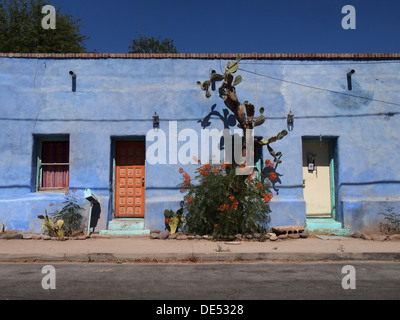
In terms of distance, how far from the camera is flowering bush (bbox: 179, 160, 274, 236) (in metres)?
8.32

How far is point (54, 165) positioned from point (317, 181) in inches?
278

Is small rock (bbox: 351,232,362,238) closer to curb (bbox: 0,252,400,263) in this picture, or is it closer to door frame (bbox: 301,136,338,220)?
door frame (bbox: 301,136,338,220)

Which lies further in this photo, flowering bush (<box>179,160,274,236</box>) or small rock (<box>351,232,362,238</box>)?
small rock (<box>351,232,362,238</box>)

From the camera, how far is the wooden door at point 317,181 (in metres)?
9.88

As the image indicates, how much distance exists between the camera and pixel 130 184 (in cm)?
982

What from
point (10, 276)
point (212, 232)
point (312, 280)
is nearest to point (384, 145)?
point (212, 232)

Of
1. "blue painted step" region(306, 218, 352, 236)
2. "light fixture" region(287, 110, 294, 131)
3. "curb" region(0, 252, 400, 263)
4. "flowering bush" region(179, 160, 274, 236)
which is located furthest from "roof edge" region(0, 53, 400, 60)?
"curb" region(0, 252, 400, 263)

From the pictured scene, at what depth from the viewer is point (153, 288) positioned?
4.84 m

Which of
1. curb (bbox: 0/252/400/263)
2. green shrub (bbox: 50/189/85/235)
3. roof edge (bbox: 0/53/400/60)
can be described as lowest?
curb (bbox: 0/252/400/263)

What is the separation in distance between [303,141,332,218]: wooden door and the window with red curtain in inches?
253

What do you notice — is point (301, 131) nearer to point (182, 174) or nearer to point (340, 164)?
point (340, 164)

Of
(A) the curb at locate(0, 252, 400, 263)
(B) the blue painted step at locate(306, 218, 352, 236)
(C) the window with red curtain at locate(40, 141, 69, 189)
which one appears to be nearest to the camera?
(A) the curb at locate(0, 252, 400, 263)
